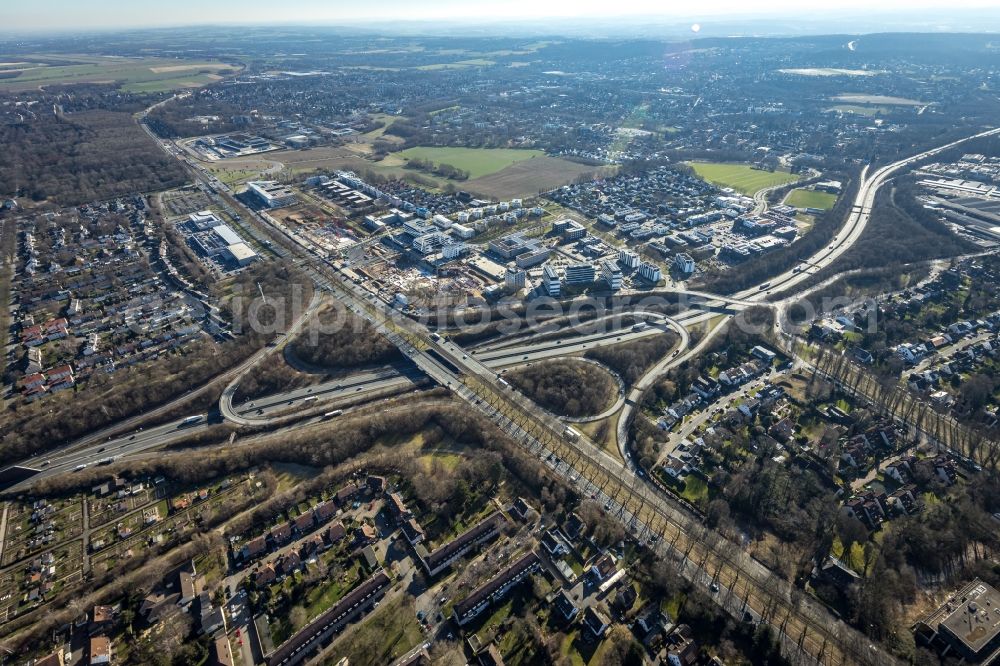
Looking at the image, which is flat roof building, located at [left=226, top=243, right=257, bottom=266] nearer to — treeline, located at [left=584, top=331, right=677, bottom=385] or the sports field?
treeline, located at [left=584, top=331, right=677, bottom=385]

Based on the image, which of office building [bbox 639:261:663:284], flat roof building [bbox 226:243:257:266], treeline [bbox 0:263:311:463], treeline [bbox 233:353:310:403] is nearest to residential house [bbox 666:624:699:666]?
treeline [bbox 233:353:310:403]

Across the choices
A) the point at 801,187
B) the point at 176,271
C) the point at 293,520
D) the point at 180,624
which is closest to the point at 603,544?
the point at 293,520

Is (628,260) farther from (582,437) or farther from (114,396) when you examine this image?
(114,396)

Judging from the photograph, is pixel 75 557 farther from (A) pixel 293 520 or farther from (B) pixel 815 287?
(B) pixel 815 287

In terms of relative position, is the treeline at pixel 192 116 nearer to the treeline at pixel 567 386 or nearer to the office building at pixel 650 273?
the office building at pixel 650 273

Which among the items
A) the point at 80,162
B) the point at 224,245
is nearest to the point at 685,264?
the point at 224,245

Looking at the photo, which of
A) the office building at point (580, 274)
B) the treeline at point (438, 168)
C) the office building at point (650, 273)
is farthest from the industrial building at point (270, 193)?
the office building at point (650, 273)
